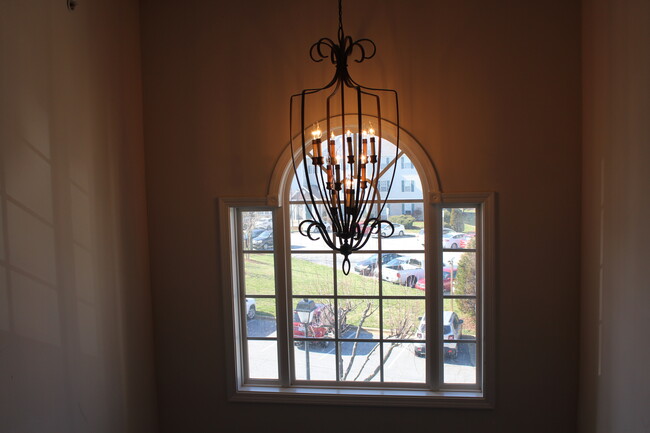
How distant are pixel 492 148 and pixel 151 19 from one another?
2360mm

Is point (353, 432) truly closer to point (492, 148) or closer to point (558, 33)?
point (492, 148)

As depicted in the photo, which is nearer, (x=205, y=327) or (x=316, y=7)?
(x=316, y=7)

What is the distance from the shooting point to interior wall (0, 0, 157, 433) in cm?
214

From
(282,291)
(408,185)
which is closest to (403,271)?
(408,185)

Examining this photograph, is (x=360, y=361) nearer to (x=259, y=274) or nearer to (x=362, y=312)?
(x=362, y=312)

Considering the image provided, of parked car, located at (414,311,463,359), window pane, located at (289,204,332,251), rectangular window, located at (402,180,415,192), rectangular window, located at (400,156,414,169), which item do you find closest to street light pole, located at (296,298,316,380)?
window pane, located at (289,204,332,251)

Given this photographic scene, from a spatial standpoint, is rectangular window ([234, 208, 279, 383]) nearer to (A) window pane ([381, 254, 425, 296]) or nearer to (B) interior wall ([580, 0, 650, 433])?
(A) window pane ([381, 254, 425, 296])

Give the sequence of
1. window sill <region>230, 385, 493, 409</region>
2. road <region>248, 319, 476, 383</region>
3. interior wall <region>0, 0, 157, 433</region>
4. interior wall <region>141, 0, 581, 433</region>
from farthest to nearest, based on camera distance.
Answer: road <region>248, 319, 476, 383</region> < window sill <region>230, 385, 493, 409</region> < interior wall <region>141, 0, 581, 433</region> < interior wall <region>0, 0, 157, 433</region>

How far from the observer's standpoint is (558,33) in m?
2.90

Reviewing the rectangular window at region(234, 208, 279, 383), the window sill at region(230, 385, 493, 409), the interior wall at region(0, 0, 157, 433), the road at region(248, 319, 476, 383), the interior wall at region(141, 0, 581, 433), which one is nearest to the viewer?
the interior wall at region(0, 0, 157, 433)

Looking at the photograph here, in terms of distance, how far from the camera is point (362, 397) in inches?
126

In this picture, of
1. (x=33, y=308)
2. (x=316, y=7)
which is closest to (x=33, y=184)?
(x=33, y=308)

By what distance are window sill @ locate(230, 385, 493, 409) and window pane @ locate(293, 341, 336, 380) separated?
0.10m

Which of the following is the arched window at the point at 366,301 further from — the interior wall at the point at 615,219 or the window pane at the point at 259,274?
the interior wall at the point at 615,219
